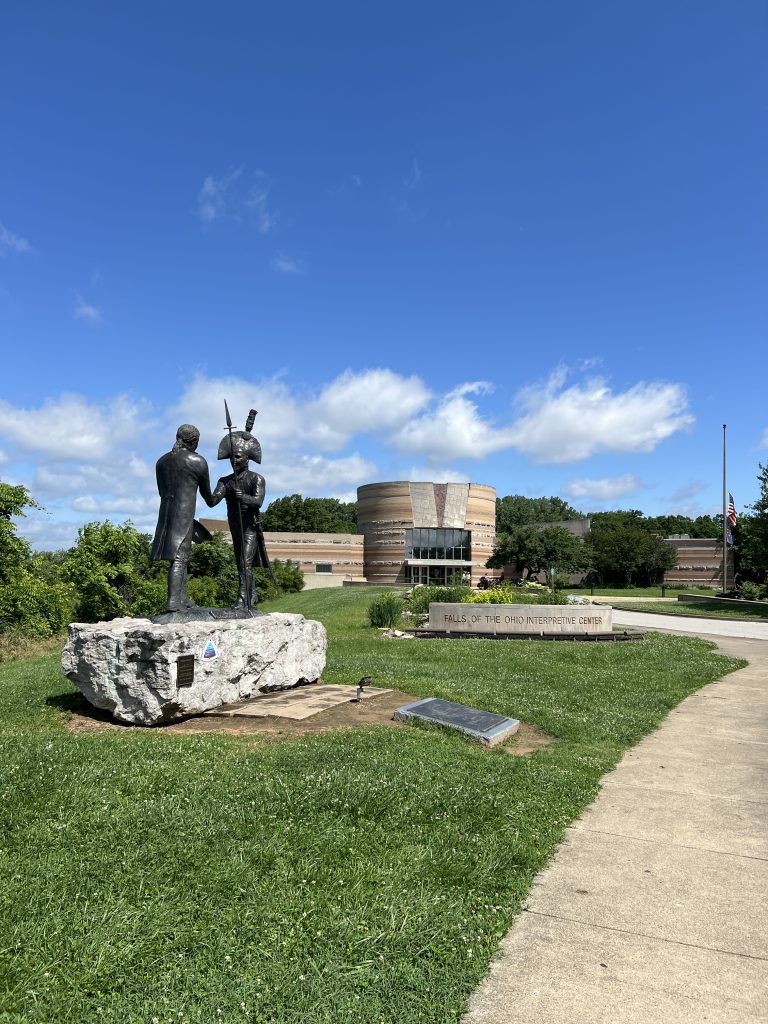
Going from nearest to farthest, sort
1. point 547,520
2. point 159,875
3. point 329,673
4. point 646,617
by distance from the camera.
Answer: point 159,875 → point 329,673 → point 646,617 → point 547,520

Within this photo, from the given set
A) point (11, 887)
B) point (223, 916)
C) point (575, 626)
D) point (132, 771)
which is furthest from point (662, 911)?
point (575, 626)

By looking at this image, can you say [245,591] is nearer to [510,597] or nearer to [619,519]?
[510,597]

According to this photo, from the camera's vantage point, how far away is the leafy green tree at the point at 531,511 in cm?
10600

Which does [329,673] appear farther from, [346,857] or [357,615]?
[357,615]

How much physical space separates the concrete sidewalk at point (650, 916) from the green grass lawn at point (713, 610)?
85.0 ft

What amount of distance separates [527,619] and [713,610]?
1800 cm

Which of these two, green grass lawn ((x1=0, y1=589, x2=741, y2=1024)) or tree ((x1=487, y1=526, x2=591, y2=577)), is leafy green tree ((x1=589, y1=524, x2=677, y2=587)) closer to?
tree ((x1=487, y1=526, x2=591, y2=577))

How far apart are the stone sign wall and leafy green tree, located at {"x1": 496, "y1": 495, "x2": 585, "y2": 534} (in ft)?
255

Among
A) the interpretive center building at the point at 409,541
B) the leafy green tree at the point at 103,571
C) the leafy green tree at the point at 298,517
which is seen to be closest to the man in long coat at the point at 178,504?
the leafy green tree at the point at 103,571

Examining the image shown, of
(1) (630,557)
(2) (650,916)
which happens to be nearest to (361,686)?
(2) (650,916)

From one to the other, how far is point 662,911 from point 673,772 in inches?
127

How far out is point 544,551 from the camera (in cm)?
6331

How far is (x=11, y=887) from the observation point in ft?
12.8

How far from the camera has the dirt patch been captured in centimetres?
772
